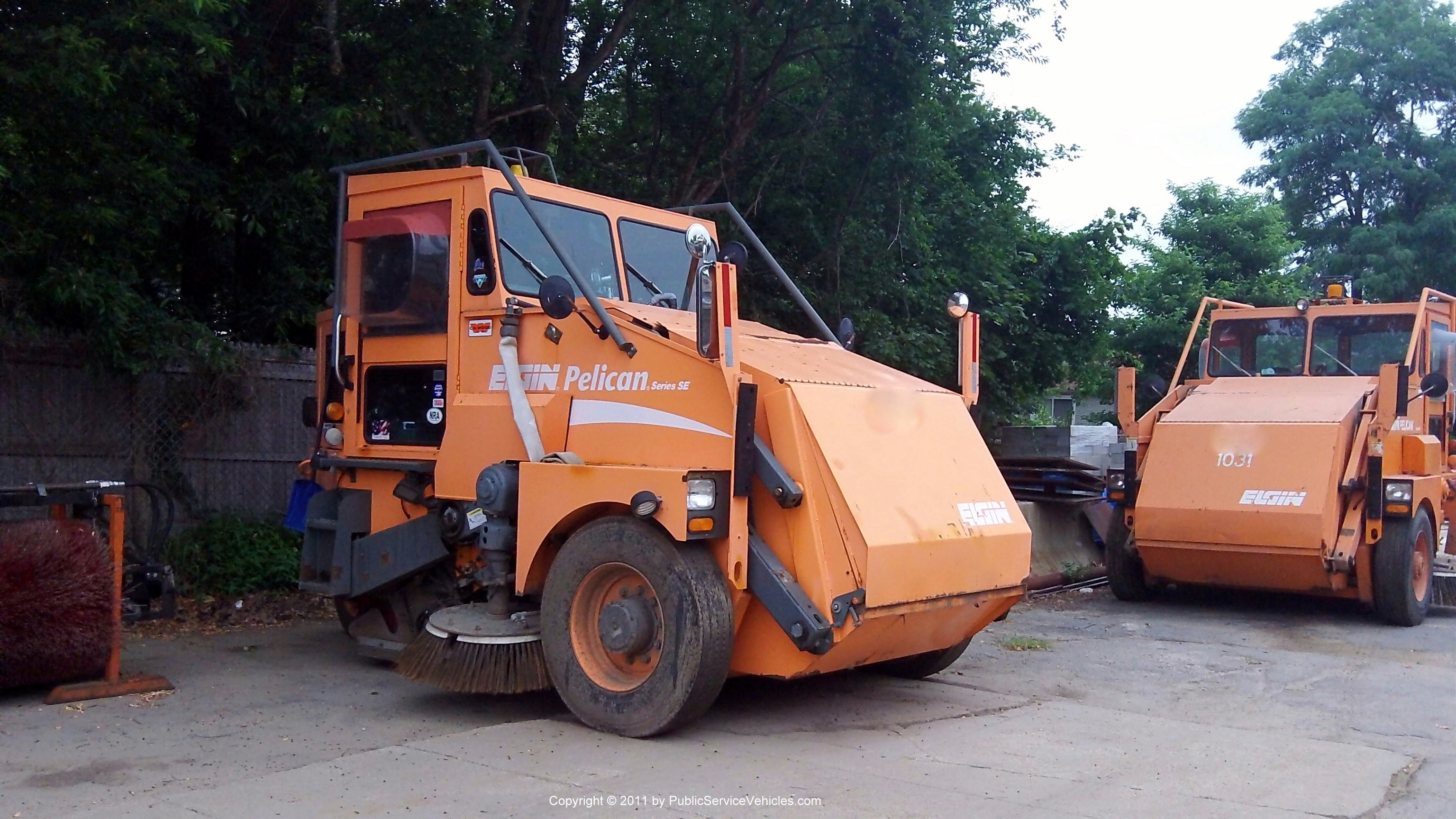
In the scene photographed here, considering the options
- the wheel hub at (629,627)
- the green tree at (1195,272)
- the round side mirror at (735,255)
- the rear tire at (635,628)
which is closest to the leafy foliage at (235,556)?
the round side mirror at (735,255)

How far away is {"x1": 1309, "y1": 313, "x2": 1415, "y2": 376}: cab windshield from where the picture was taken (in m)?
11.5

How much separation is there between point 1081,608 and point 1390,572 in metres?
2.46

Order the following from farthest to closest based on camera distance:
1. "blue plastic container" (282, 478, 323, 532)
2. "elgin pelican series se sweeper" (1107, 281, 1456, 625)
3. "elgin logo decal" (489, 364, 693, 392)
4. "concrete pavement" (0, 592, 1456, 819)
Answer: "elgin pelican series se sweeper" (1107, 281, 1456, 625), "blue plastic container" (282, 478, 323, 532), "elgin logo decal" (489, 364, 693, 392), "concrete pavement" (0, 592, 1456, 819)

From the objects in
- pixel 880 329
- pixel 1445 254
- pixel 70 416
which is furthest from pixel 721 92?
pixel 1445 254

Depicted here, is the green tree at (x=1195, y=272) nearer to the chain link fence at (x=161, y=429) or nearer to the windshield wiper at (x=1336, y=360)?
the windshield wiper at (x=1336, y=360)

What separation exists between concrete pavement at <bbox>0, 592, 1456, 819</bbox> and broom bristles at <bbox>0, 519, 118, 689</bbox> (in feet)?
0.84

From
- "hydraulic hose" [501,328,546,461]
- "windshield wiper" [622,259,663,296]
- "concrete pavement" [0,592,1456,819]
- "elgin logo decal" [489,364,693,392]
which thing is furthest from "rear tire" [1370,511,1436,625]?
"hydraulic hose" [501,328,546,461]

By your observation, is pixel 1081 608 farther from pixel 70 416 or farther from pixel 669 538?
pixel 70 416

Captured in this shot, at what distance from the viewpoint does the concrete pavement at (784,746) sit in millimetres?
4953

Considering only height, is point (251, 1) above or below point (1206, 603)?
→ above

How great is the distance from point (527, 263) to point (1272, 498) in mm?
6402

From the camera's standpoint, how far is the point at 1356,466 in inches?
405

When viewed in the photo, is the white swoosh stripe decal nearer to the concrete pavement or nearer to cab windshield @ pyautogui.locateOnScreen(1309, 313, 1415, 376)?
the concrete pavement

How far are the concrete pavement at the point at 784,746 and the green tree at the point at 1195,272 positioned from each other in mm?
13966
